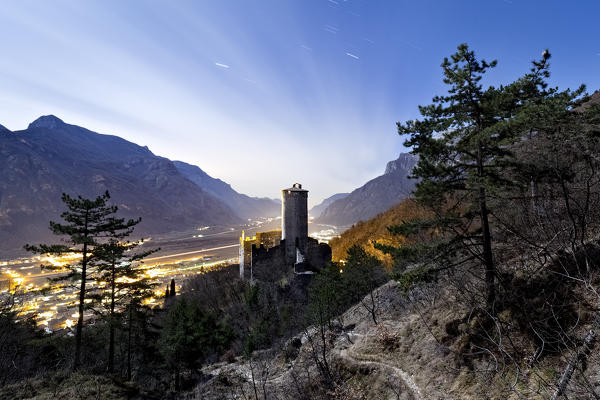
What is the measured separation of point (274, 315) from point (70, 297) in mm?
73443

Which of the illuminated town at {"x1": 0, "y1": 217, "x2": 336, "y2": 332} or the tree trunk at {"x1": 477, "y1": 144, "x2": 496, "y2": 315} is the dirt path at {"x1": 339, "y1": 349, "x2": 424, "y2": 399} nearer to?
the tree trunk at {"x1": 477, "y1": 144, "x2": 496, "y2": 315}

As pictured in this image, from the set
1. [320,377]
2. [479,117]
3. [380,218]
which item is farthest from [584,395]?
[380,218]

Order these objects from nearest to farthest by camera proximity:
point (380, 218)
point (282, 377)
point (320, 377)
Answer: point (320, 377), point (282, 377), point (380, 218)

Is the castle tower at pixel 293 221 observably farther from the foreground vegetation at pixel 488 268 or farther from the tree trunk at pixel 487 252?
the tree trunk at pixel 487 252

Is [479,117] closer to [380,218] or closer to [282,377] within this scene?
[282,377]

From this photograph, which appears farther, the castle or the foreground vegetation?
the castle

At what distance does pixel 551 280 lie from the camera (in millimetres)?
9094

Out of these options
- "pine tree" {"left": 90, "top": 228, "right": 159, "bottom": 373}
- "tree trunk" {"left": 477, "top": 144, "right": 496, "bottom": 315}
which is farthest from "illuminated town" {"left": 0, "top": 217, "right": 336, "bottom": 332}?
"tree trunk" {"left": 477, "top": 144, "right": 496, "bottom": 315}

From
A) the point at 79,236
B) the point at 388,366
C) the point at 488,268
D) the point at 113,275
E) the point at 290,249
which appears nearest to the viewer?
the point at 488,268

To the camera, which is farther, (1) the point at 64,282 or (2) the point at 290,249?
(1) the point at 64,282

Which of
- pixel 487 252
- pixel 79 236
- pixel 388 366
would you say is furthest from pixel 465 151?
pixel 79 236

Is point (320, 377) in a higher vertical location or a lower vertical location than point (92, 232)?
lower

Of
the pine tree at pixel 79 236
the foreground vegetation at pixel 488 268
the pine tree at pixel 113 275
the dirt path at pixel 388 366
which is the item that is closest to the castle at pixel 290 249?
the pine tree at pixel 113 275

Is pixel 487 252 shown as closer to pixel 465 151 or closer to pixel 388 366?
pixel 465 151
